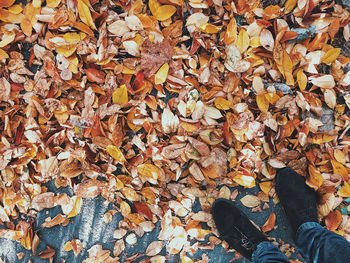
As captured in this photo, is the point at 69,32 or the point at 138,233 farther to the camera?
the point at 138,233

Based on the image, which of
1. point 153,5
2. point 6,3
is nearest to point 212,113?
point 153,5

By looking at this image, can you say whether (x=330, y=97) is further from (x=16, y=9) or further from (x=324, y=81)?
(x=16, y=9)

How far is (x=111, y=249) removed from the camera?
1.39m

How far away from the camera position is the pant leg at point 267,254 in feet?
3.97

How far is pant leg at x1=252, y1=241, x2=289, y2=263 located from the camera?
121 centimetres

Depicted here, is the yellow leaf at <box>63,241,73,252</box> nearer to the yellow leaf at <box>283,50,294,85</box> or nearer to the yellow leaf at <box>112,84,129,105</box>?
the yellow leaf at <box>112,84,129,105</box>

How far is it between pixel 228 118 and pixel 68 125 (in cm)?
81

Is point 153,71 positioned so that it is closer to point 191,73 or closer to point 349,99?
point 191,73

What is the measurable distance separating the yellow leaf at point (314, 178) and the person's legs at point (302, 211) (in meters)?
0.03

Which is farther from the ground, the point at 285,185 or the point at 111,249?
the point at 285,185

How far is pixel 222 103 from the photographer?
51.4 inches

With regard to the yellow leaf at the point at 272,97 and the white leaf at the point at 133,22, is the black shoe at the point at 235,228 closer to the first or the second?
the yellow leaf at the point at 272,97

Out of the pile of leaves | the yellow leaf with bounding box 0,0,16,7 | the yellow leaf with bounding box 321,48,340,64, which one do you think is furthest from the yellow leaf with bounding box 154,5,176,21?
the yellow leaf with bounding box 321,48,340,64

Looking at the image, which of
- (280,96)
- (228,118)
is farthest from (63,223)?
(280,96)
